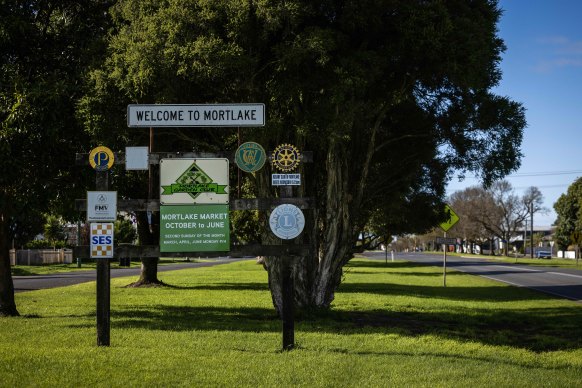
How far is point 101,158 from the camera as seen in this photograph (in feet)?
33.8

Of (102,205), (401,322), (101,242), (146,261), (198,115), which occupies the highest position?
(198,115)

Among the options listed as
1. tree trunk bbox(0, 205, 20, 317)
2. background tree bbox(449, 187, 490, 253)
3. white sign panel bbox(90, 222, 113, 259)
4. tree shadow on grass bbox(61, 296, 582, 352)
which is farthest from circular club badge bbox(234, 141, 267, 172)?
background tree bbox(449, 187, 490, 253)

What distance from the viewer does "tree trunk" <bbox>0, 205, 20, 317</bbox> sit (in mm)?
14922

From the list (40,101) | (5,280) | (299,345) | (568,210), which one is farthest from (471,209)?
(299,345)

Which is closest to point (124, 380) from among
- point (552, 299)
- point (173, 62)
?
point (173, 62)

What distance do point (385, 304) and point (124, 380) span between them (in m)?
12.2

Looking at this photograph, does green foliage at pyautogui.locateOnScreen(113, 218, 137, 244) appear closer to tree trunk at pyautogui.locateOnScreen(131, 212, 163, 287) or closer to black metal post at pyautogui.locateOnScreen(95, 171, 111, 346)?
tree trunk at pyautogui.locateOnScreen(131, 212, 163, 287)

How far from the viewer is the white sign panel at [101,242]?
10.1 metres

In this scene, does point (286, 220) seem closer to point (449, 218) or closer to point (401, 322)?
point (401, 322)

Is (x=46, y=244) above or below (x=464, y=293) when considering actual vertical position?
above

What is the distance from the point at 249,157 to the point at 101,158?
2213mm

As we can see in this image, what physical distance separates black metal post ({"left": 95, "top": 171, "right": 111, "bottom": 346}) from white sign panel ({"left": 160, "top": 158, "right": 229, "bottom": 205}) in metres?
0.89

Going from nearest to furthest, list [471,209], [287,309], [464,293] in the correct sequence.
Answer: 1. [287,309]
2. [464,293]
3. [471,209]

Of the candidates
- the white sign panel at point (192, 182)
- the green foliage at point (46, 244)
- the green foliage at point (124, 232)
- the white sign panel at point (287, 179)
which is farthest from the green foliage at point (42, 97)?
the green foliage at point (46, 244)
